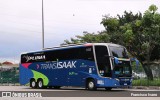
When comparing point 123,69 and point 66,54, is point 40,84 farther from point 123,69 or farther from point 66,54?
point 123,69

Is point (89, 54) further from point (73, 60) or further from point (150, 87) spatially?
point (150, 87)

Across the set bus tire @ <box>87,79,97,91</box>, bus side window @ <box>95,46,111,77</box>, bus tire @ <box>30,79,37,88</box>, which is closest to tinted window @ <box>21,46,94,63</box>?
bus side window @ <box>95,46,111,77</box>

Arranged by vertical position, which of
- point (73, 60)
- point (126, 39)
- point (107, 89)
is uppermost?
point (126, 39)

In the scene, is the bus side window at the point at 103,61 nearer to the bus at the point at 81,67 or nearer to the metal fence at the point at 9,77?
Answer: the bus at the point at 81,67

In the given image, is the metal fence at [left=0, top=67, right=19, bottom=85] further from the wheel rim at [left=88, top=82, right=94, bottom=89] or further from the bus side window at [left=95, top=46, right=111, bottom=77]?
the bus side window at [left=95, top=46, right=111, bottom=77]

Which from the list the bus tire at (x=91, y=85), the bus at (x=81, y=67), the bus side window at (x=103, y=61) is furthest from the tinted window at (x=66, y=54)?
the bus tire at (x=91, y=85)

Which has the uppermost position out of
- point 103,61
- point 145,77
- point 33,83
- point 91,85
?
point 103,61

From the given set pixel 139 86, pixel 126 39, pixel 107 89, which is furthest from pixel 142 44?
pixel 107 89

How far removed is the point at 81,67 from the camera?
30.0 m

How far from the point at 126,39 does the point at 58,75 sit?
810cm

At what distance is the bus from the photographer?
28328mm

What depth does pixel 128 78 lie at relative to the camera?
2936cm

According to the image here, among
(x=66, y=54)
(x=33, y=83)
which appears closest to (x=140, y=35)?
(x=66, y=54)

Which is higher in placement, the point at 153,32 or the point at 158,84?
the point at 153,32
